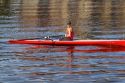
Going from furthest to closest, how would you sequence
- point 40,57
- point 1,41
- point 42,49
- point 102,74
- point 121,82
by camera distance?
point 1,41, point 42,49, point 40,57, point 102,74, point 121,82

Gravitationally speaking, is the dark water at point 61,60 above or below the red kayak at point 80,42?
below

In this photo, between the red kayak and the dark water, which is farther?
the red kayak

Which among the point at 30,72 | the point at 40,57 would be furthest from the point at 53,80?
the point at 40,57

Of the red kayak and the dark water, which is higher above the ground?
the red kayak

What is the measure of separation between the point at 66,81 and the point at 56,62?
604cm

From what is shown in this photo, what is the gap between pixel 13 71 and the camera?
28172mm

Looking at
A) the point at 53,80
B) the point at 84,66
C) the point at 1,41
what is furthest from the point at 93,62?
the point at 1,41

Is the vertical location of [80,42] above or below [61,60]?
above

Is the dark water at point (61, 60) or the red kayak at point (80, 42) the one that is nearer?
the dark water at point (61, 60)

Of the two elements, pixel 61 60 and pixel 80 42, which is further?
pixel 80 42

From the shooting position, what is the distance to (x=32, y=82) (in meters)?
25.0

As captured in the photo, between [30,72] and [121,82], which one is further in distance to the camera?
[30,72]

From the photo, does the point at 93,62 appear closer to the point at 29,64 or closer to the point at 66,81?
the point at 29,64

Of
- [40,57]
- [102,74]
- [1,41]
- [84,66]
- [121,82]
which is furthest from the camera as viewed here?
[1,41]
